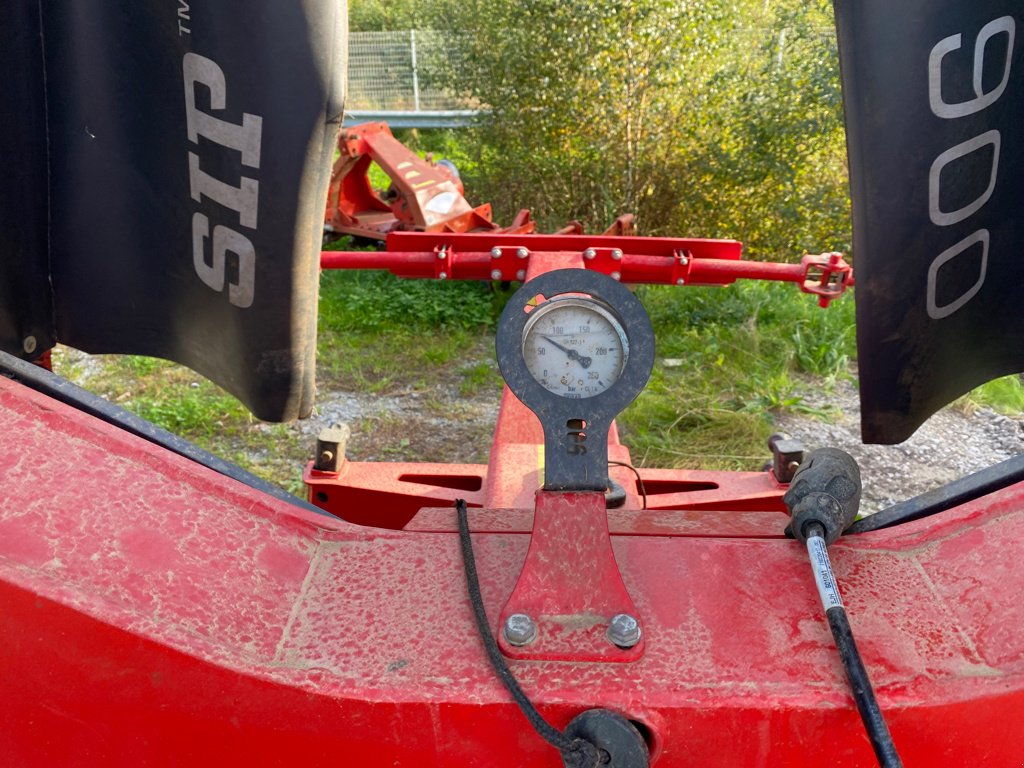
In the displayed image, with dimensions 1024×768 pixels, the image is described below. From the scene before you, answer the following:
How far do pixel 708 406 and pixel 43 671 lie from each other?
11.0 feet

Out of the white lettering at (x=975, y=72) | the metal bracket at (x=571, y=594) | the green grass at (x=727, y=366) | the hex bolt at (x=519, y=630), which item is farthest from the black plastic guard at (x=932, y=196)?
the green grass at (x=727, y=366)

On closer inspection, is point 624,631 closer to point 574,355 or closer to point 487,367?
point 574,355

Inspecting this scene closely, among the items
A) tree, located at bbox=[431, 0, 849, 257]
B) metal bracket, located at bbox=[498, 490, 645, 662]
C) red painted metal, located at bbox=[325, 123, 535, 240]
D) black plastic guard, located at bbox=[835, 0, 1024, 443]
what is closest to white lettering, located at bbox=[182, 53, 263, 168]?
metal bracket, located at bbox=[498, 490, 645, 662]

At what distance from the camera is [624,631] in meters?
0.88

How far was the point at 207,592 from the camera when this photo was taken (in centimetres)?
89

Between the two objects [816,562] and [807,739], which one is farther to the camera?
[816,562]

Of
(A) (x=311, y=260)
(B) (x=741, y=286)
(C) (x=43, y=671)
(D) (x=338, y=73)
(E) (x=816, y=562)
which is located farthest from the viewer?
(B) (x=741, y=286)

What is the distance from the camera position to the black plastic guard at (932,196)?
1.06m

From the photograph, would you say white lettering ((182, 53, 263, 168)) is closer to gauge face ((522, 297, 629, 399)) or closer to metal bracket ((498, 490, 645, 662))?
gauge face ((522, 297, 629, 399))

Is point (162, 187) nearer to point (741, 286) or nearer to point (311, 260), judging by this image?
point (311, 260)

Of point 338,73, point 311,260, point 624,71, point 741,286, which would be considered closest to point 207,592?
point 311,260

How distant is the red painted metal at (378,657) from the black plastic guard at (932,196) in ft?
1.13

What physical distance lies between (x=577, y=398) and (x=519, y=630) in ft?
0.84

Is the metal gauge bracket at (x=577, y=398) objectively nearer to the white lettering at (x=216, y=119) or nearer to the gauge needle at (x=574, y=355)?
the gauge needle at (x=574, y=355)
